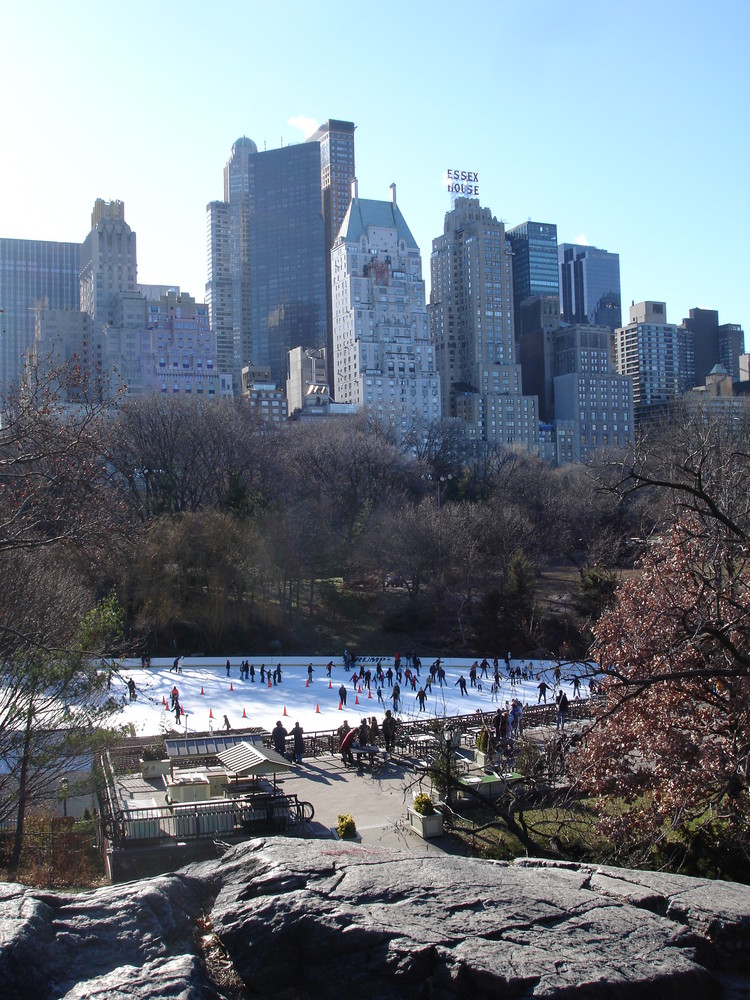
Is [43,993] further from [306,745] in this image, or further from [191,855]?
[306,745]

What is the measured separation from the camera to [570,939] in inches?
202

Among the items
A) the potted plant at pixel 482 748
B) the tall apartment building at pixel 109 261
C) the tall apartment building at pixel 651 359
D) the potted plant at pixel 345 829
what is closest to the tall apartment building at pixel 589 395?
the tall apartment building at pixel 651 359

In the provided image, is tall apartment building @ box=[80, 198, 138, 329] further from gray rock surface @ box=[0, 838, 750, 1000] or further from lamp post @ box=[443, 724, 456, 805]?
gray rock surface @ box=[0, 838, 750, 1000]

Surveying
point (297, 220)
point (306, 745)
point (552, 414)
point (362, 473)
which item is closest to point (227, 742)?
point (306, 745)

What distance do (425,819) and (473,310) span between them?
150m

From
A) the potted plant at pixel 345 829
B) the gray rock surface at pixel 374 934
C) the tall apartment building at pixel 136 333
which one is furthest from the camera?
the tall apartment building at pixel 136 333

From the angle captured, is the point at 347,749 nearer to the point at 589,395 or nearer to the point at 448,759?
the point at 448,759

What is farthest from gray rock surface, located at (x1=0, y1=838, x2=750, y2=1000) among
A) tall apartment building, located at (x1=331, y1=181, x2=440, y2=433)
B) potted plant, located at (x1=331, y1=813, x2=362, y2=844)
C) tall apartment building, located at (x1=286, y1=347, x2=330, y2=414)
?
tall apartment building, located at (x1=286, y1=347, x2=330, y2=414)

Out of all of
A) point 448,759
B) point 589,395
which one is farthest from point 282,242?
point 448,759

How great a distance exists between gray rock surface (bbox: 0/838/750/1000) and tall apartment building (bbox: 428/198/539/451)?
146212 millimetres

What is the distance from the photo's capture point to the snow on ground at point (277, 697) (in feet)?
90.2

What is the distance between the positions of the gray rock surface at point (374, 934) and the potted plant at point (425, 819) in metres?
9.20

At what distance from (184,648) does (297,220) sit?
546 ft

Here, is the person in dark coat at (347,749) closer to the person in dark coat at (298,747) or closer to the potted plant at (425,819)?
the person in dark coat at (298,747)
